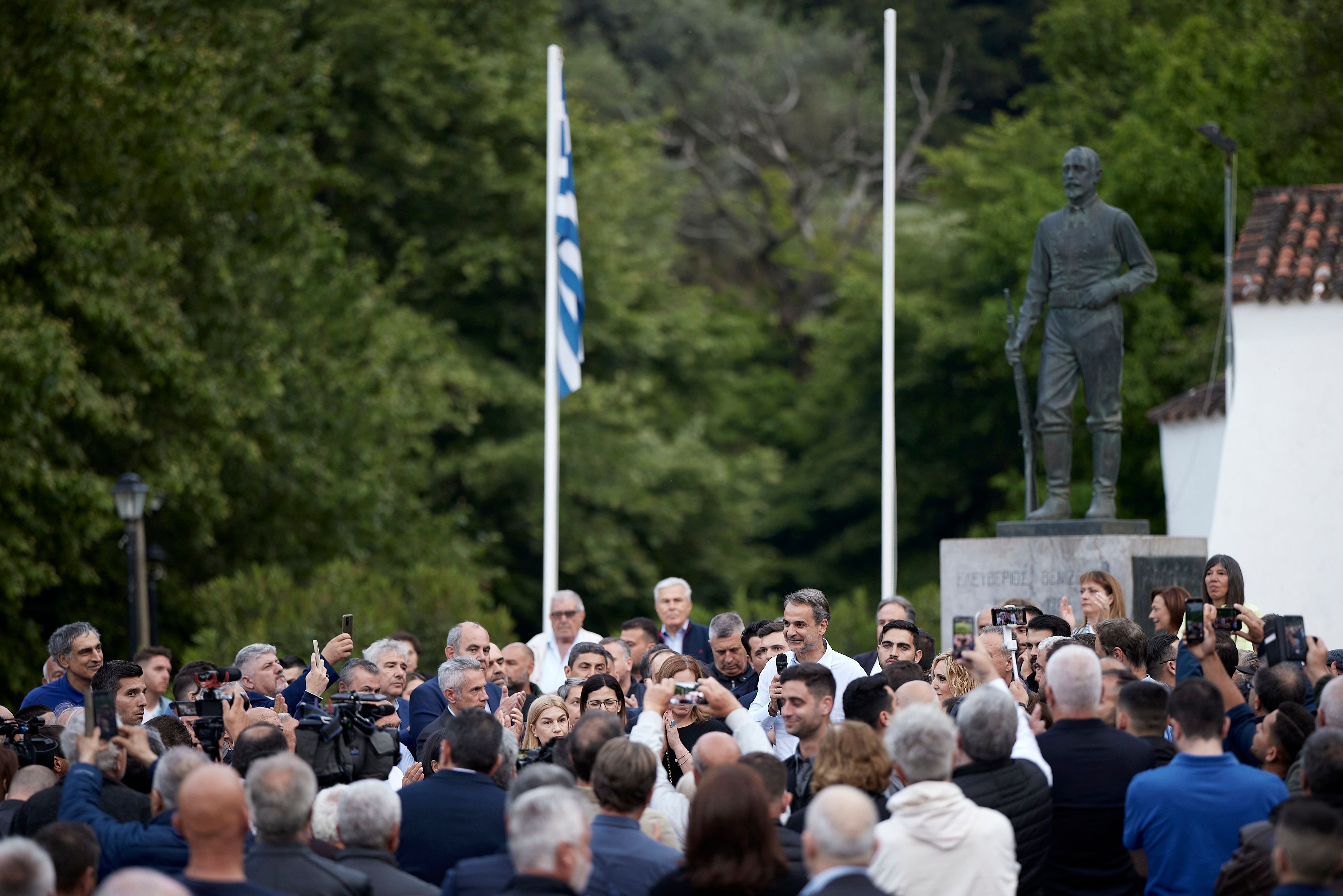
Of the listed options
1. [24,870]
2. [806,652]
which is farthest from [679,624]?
[24,870]

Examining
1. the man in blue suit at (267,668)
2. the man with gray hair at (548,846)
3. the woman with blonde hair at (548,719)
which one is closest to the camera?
the man with gray hair at (548,846)

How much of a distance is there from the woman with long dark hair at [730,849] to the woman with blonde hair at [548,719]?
2.58 meters

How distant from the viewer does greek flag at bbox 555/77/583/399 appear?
15328 mm

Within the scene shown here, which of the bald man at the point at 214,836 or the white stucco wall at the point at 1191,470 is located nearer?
the bald man at the point at 214,836

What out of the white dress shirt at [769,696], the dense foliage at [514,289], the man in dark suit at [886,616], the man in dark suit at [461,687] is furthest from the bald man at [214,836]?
the dense foliage at [514,289]

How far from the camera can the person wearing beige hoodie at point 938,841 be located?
5012mm

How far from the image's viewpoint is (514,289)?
1136 inches

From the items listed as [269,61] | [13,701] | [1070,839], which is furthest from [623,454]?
[1070,839]

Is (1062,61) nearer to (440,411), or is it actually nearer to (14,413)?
(440,411)

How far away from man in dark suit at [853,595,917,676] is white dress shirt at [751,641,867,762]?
1.98 ft

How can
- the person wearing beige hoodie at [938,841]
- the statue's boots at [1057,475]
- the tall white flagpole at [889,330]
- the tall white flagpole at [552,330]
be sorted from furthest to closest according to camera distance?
the tall white flagpole at [552,330] → the tall white flagpole at [889,330] → the statue's boots at [1057,475] → the person wearing beige hoodie at [938,841]

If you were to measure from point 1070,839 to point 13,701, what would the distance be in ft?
51.1

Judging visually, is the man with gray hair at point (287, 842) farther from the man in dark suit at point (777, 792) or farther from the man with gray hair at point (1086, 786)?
the man with gray hair at point (1086, 786)

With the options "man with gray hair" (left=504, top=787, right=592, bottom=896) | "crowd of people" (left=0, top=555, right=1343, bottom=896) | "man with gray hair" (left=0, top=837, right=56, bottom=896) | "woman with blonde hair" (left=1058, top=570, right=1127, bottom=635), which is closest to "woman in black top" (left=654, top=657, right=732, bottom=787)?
"crowd of people" (left=0, top=555, right=1343, bottom=896)
